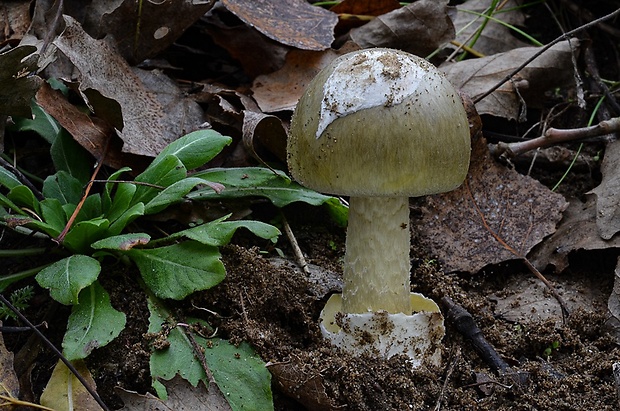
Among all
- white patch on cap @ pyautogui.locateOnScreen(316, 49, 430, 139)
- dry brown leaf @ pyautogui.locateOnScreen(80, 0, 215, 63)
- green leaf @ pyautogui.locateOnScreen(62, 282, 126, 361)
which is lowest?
green leaf @ pyautogui.locateOnScreen(62, 282, 126, 361)

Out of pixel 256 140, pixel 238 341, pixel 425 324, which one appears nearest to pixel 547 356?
pixel 425 324

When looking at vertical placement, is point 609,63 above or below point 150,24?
below

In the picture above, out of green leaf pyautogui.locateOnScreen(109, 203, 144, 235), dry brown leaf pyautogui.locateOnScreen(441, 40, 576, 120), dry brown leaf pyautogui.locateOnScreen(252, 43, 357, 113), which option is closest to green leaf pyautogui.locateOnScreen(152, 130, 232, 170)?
green leaf pyautogui.locateOnScreen(109, 203, 144, 235)

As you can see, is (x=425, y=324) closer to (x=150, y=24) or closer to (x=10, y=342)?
(x=10, y=342)

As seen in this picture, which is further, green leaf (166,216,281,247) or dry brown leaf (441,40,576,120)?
dry brown leaf (441,40,576,120)

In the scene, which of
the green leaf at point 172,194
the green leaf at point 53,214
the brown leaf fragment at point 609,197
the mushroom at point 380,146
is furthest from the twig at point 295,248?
the brown leaf fragment at point 609,197

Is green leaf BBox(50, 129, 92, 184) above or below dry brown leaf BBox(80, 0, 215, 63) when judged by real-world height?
below

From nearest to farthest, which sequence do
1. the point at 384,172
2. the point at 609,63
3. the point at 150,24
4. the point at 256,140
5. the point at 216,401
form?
the point at 384,172, the point at 216,401, the point at 256,140, the point at 150,24, the point at 609,63

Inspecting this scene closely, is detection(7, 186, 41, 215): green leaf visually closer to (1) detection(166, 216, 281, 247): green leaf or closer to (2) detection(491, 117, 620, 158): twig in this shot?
(1) detection(166, 216, 281, 247): green leaf

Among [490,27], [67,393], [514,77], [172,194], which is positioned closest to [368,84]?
[172,194]
